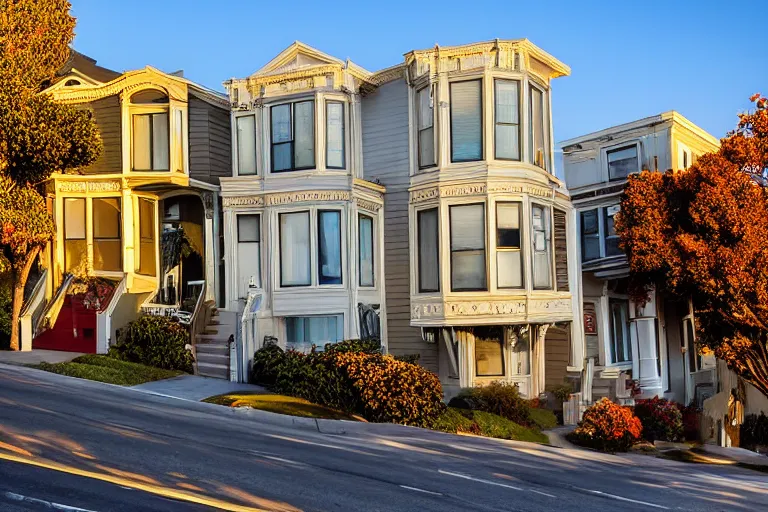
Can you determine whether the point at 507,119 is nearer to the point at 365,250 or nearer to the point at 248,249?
the point at 365,250

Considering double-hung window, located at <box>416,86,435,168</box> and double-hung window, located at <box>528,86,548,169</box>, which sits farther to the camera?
double-hung window, located at <box>416,86,435,168</box>

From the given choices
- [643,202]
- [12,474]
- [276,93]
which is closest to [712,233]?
[643,202]

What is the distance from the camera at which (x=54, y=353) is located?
2277 cm

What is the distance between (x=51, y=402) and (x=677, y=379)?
2277 centimetres

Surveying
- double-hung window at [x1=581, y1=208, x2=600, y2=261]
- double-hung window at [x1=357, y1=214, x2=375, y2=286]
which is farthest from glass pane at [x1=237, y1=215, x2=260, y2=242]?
double-hung window at [x1=581, y1=208, x2=600, y2=261]

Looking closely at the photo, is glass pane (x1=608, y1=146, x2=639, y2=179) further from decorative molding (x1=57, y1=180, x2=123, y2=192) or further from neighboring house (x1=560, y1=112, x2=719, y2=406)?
decorative molding (x1=57, y1=180, x2=123, y2=192)

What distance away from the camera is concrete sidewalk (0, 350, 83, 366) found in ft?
68.4

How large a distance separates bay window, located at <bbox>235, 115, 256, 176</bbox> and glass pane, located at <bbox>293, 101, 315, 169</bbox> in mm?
1709

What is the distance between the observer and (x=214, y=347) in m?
23.4

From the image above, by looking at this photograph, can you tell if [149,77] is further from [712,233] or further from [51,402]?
[712,233]

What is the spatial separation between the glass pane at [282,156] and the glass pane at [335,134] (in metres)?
1.26

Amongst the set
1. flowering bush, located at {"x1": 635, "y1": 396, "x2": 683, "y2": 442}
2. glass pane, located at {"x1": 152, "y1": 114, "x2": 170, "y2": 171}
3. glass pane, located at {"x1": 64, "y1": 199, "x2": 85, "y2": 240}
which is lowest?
flowering bush, located at {"x1": 635, "y1": 396, "x2": 683, "y2": 442}

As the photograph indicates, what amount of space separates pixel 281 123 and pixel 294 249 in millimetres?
4108

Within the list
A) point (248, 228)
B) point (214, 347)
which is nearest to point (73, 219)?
point (248, 228)
